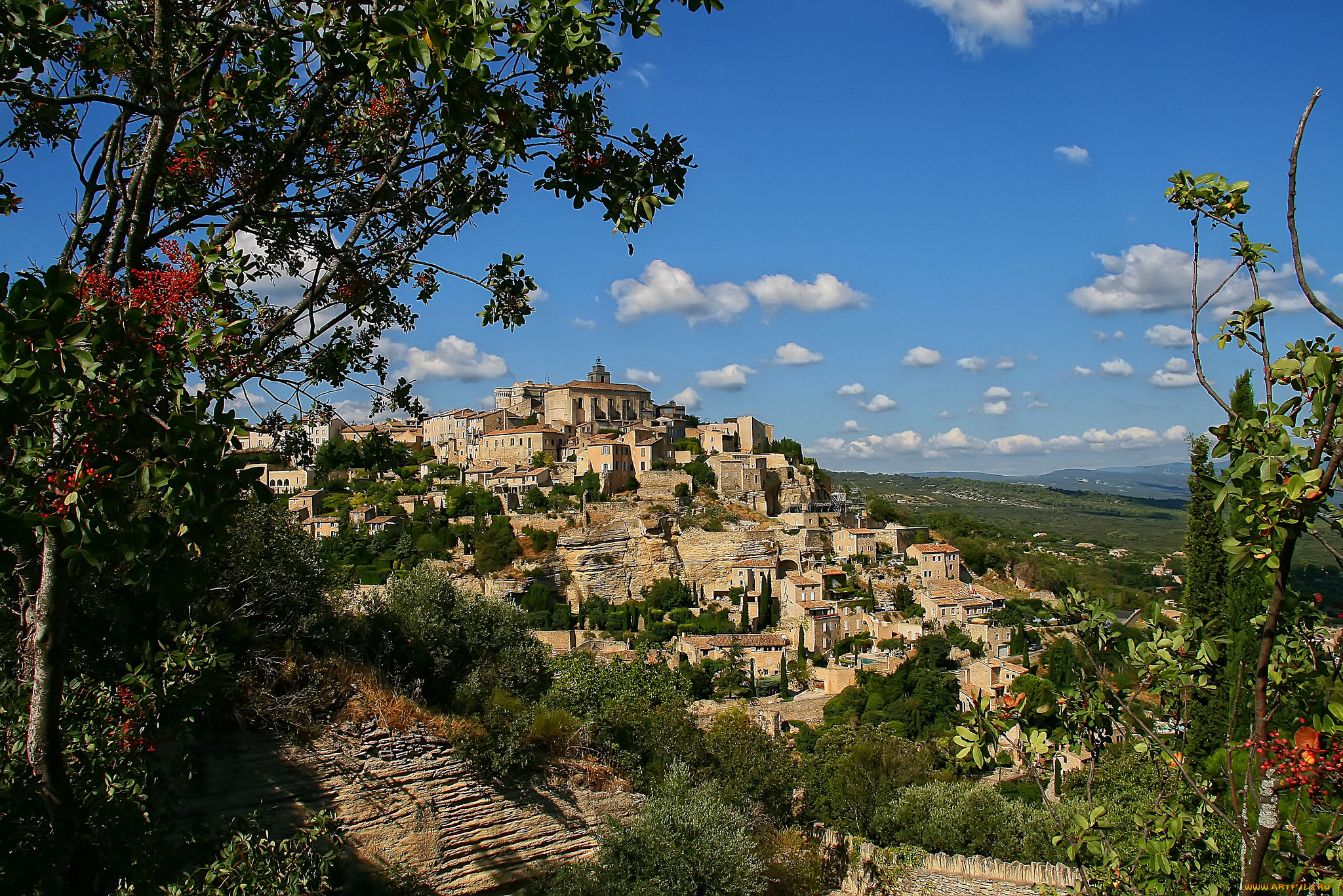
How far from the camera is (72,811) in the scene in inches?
106

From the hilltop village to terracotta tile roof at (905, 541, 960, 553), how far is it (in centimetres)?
Answer: 13

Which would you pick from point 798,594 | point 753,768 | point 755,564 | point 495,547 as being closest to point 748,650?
point 798,594

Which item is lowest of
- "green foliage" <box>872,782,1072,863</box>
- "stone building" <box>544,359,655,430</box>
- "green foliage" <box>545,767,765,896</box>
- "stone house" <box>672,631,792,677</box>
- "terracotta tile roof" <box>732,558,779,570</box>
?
"stone house" <box>672,631,792,677</box>

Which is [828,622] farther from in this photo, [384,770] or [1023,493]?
[1023,493]

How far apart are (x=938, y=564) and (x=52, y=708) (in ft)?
143

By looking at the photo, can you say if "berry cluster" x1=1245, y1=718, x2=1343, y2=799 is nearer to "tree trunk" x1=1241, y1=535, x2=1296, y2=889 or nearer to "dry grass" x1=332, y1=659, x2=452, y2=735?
"tree trunk" x1=1241, y1=535, x2=1296, y2=889

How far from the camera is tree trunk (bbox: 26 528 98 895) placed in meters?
2.45

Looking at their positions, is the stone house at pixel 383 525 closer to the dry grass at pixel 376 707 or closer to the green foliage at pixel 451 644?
the green foliage at pixel 451 644

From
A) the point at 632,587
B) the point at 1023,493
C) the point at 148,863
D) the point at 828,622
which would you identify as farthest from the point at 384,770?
the point at 1023,493

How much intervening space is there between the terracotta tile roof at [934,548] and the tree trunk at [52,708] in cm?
4353

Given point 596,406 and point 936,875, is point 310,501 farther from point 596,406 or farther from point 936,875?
point 936,875

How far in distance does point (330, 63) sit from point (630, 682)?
568 inches

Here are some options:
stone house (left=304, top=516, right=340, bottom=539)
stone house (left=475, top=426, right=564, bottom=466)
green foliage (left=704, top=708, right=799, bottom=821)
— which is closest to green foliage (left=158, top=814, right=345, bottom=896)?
green foliage (left=704, top=708, right=799, bottom=821)

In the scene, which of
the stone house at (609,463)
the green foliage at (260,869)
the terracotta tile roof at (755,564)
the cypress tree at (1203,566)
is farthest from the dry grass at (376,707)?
the stone house at (609,463)
